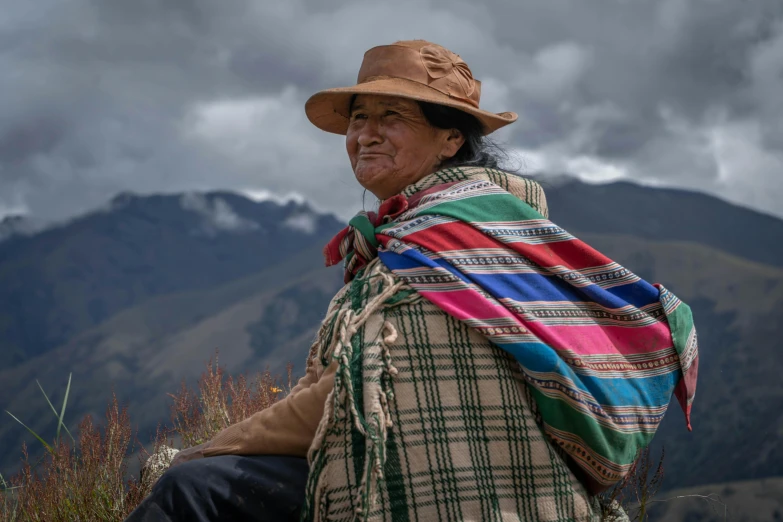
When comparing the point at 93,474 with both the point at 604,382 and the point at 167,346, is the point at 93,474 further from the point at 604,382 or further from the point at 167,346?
the point at 167,346

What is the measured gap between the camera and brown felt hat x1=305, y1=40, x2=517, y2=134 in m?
2.84

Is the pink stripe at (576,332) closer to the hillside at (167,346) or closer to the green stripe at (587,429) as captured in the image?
the green stripe at (587,429)

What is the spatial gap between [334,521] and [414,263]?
2.78 ft

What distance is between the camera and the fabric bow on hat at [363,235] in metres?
2.65

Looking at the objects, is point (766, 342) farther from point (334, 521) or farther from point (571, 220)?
point (334, 521)

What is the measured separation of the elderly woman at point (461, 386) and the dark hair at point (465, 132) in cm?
34

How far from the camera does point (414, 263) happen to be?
8.00 feet

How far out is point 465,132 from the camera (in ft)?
9.96

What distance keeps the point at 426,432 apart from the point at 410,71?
1.43m

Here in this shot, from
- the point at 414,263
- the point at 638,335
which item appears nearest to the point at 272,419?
the point at 414,263

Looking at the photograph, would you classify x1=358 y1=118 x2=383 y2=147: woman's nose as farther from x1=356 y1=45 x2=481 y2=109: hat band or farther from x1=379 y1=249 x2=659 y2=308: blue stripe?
x1=379 y1=249 x2=659 y2=308: blue stripe

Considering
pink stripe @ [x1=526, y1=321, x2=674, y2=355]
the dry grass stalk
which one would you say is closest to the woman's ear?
pink stripe @ [x1=526, y1=321, x2=674, y2=355]

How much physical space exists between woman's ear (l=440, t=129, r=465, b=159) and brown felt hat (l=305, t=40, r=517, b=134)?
0.11 meters

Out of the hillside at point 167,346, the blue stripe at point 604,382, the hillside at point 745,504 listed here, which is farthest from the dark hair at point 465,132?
the hillside at point 167,346
